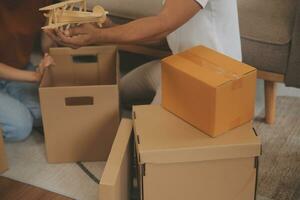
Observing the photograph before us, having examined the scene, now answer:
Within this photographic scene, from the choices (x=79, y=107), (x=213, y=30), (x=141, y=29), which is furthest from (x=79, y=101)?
(x=213, y=30)

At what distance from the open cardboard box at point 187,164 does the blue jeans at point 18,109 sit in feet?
1.89

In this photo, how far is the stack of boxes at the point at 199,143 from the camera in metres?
1.22

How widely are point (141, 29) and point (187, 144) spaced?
0.36 meters

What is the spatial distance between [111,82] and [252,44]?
0.54m

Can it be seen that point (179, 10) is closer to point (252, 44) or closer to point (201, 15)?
point (201, 15)

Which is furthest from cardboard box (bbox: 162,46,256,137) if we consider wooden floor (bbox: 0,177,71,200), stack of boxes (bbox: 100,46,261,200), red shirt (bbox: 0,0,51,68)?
red shirt (bbox: 0,0,51,68)

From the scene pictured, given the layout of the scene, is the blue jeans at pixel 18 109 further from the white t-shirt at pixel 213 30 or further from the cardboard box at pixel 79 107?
the white t-shirt at pixel 213 30

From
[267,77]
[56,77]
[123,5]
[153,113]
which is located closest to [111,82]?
[56,77]

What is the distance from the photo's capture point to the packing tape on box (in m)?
1.26

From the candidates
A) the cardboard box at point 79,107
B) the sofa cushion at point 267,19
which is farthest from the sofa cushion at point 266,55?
the cardboard box at point 79,107

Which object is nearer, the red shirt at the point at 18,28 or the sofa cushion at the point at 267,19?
the sofa cushion at the point at 267,19

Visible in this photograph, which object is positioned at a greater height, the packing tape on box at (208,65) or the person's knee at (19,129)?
the packing tape on box at (208,65)

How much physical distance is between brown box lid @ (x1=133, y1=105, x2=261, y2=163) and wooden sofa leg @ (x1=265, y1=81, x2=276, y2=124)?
0.56 m

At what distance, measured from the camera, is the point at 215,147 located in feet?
4.01
